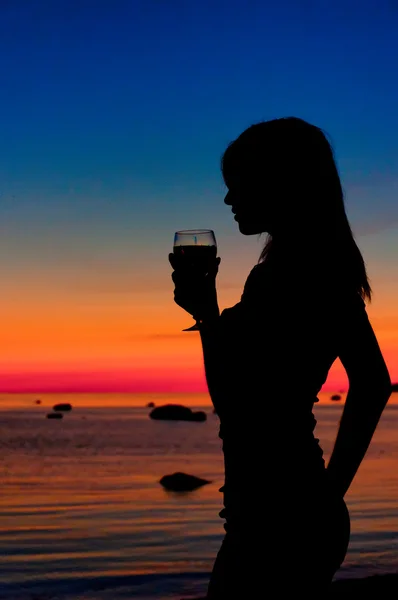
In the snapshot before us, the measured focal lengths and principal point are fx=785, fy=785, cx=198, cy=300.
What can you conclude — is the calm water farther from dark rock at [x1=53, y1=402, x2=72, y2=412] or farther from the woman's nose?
dark rock at [x1=53, y1=402, x2=72, y2=412]

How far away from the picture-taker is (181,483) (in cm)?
2734

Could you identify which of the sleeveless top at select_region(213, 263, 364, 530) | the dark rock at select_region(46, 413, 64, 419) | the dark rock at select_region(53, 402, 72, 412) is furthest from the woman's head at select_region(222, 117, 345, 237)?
the dark rock at select_region(53, 402, 72, 412)

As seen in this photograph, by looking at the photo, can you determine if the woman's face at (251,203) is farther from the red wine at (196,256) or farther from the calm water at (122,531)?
the calm water at (122,531)

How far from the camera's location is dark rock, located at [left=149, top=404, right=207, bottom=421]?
101m

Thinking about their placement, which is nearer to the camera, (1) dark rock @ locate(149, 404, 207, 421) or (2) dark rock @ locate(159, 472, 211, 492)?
(2) dark rock @ locate(159, 472, 211, 492)

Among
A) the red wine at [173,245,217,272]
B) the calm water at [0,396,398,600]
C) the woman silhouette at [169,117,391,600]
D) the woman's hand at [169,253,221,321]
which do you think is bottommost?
the calm water at [0,396,398,600]

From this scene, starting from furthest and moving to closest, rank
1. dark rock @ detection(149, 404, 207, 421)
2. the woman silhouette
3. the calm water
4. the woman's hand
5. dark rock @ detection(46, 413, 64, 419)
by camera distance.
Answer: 1. dark rock @ detection(46, 413, 64, 419)
2. dark rock @ detection(149, 404, 207, 421)
3. the calm water
4. the woman's hand
5. the woman silhouette

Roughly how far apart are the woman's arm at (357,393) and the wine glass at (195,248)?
2.15ft

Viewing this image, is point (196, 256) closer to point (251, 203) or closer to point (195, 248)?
point (195, 248)

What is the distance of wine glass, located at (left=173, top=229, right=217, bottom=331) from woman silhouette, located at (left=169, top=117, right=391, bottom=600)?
0.41m

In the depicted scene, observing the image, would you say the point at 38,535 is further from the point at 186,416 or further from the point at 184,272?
the point at 186,416

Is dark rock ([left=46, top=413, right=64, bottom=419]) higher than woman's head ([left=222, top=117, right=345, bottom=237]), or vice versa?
woman's head ([left=222, top=117, right=345, bottom=237])

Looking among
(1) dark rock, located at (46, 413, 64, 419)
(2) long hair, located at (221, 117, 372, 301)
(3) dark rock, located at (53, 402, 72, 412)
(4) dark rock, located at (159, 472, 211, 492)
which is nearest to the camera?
(2) long hair, located at (221, 117, 372, 301)

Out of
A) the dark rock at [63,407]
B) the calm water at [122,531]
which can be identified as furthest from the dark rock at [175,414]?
Answer: the calm water at [122,531]
